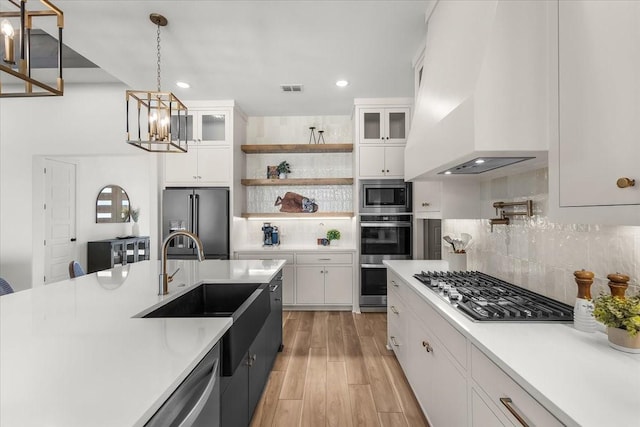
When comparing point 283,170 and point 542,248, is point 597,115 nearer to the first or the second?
point 542,248

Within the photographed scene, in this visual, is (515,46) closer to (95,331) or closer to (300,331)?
(95,331)

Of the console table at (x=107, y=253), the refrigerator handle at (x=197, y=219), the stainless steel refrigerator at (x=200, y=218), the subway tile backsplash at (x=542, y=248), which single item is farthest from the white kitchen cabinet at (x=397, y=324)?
the console table at (x=107, y=253)

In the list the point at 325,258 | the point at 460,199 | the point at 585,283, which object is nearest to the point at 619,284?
the point at 585,283

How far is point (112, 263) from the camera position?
6148mm

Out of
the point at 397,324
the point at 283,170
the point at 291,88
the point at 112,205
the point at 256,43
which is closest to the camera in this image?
the point at 397,324

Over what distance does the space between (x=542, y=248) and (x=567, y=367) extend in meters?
0.99

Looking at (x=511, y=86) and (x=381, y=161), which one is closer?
(x=511, y=86)

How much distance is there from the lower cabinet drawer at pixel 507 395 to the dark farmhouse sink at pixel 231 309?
97cm

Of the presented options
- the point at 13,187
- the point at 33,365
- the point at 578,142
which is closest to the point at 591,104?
the point at 578,142

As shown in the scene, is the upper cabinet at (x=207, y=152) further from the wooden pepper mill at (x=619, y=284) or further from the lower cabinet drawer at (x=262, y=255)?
the wooden pepper mill at (x=619, y=284)

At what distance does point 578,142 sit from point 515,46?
0.54m

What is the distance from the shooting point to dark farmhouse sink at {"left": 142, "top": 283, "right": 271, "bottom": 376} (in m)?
1.36

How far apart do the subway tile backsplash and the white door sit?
608 centimetres

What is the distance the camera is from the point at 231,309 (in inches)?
84.2
